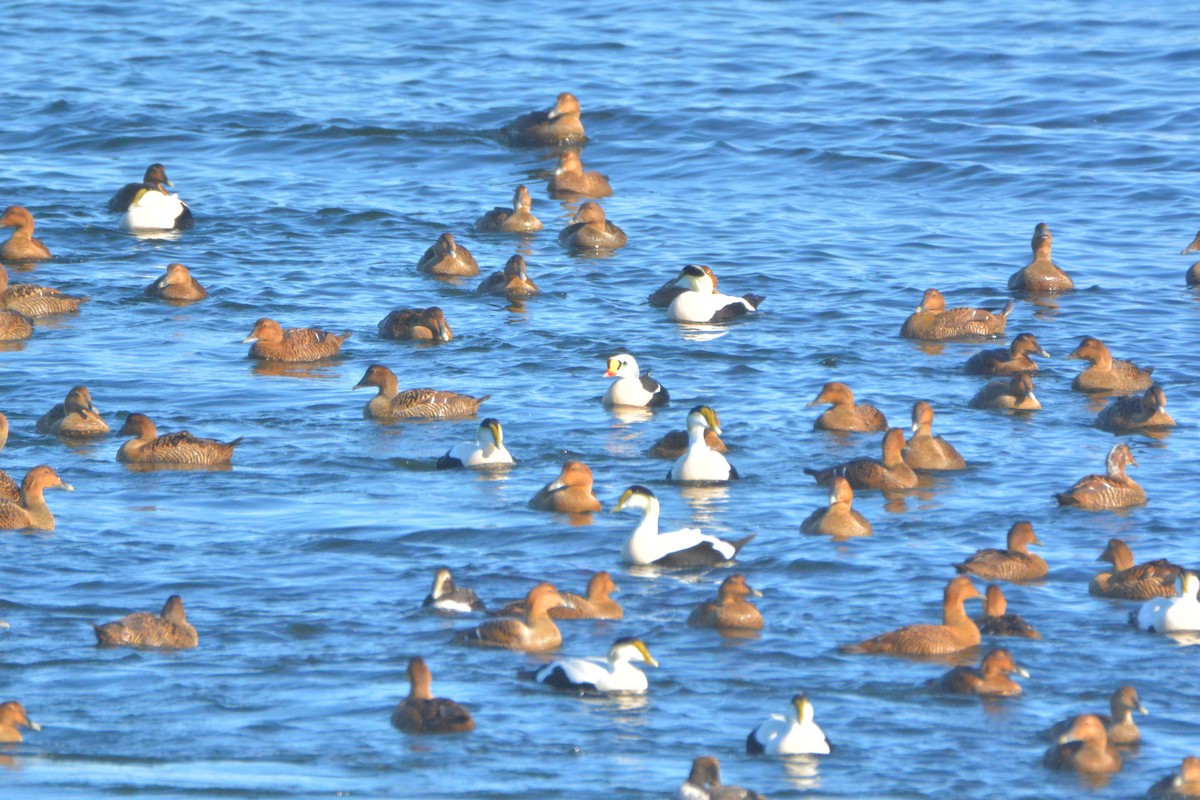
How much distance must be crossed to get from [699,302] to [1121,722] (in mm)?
10894

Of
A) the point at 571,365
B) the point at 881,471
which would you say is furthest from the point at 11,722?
the point at 571,365

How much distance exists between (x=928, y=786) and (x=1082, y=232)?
16.7 meters

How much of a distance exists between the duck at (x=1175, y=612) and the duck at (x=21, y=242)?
50.3 feet

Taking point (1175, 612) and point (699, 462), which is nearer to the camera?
point (1175, 612)

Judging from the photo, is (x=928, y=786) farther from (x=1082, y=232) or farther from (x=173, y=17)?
(x=173, y=17)

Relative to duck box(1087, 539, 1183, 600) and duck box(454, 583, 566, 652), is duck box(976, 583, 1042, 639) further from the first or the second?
duck box(454, 583, 566, 652)

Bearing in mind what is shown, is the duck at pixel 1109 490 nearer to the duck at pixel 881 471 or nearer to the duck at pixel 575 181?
the duck at pixel 881 471

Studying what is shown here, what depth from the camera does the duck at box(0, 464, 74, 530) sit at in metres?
15.8

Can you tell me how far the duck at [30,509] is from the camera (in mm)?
15789

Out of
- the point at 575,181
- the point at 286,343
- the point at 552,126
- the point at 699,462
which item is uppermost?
the point at 699,462

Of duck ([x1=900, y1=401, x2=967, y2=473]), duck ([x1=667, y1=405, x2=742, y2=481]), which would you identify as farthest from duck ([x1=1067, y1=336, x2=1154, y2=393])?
duck ([x1=667, y1=405, x2=742, y2=481])

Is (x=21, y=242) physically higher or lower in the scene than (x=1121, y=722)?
lower

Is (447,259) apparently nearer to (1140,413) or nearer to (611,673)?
(1140,413)

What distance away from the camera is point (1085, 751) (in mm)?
11641
